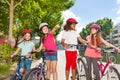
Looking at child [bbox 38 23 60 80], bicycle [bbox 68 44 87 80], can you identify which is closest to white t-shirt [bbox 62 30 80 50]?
bicycle [bbox 68 44 87 80]

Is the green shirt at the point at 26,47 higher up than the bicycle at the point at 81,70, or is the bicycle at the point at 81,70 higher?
the green shirt at the point at 26,47

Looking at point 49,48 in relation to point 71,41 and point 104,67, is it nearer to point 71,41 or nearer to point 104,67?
point 71,41

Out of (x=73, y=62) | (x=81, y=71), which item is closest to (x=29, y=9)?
(x=81, y=71)

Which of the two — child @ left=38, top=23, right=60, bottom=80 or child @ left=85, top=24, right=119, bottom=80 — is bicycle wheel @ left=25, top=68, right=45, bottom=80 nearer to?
child @ left=38, top=23, right=60, bottom=80

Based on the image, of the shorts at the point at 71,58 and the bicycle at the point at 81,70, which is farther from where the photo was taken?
the bicycle at the point at 81,70

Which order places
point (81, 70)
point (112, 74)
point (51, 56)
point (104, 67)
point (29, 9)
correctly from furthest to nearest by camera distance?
point (29, 9)
point (81, 70)
point (104, 67)
point (112, 74)
point (51, 56)

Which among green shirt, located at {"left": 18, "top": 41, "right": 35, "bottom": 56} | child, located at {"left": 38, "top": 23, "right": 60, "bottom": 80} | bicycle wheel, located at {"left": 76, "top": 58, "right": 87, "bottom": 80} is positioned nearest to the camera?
child, located at {"left": 38, "top": 23, "right": 60, "bottom": 80}

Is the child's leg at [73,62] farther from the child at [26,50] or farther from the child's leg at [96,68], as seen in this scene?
the child at [26,50]

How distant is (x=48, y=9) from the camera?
95.6 ft

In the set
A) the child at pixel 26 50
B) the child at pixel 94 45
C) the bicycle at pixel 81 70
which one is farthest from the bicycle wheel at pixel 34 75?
the child at pixel 94 45

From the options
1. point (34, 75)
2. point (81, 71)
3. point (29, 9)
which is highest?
point (29, 9)

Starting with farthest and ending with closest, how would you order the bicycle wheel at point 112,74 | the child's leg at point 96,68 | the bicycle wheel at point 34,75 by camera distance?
the child's leg at point 96,68
the bicycle wheel at point 112,74
the bicycle wheel at point 34,75

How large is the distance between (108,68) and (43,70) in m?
1.62

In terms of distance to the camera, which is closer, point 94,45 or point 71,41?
point 94,45
